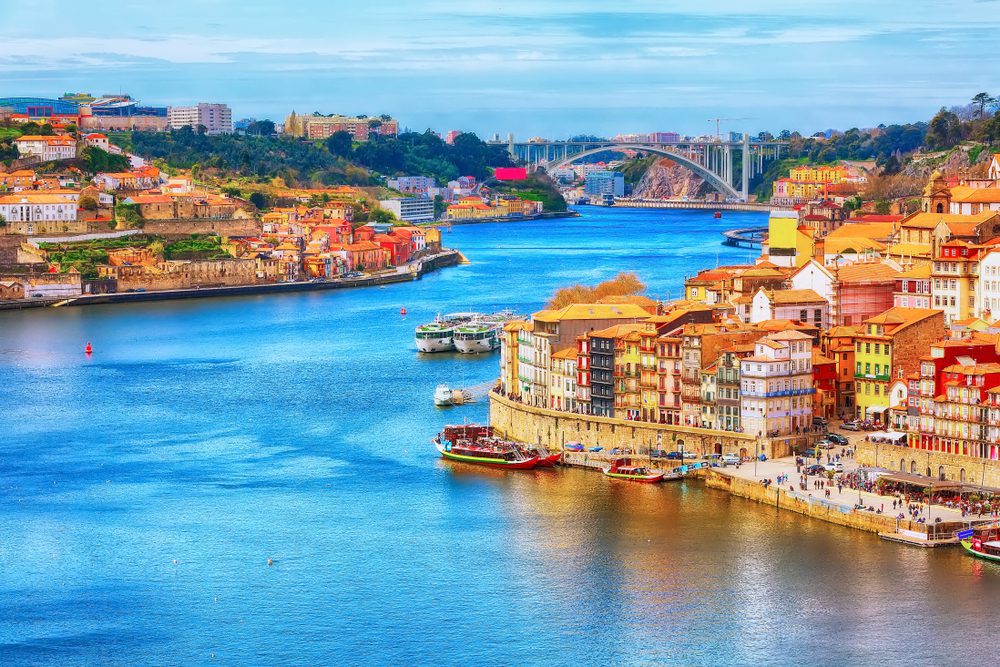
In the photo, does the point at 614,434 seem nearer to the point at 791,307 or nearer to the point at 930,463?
the point at 791,307

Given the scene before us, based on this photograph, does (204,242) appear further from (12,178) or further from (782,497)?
(782,497)

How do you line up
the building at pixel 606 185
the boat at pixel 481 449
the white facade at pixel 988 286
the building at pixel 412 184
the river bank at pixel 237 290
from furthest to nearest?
the building at pixel 606 185 → the building at pixel 412 184 → the river bank at pixel 237 290 → the white facade at pixel 988 286 → the boat at pixel 481 449

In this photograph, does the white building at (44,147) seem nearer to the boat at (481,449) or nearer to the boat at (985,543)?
the boat at (481,449)

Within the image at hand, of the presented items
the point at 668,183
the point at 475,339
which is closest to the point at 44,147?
the point at 475,339

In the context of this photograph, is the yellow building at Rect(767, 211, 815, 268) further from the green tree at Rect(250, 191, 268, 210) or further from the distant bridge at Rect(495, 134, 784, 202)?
the distant bridge at Rect(495, 134, 784, 202)

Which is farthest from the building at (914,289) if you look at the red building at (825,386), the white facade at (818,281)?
the red building at (825,386)

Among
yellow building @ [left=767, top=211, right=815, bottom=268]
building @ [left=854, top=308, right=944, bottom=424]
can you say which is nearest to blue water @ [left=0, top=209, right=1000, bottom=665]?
building @ [left=854, top=308, right=944, bottom=424]

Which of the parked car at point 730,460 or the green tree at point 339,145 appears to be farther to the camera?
the green tree at point 339,145
